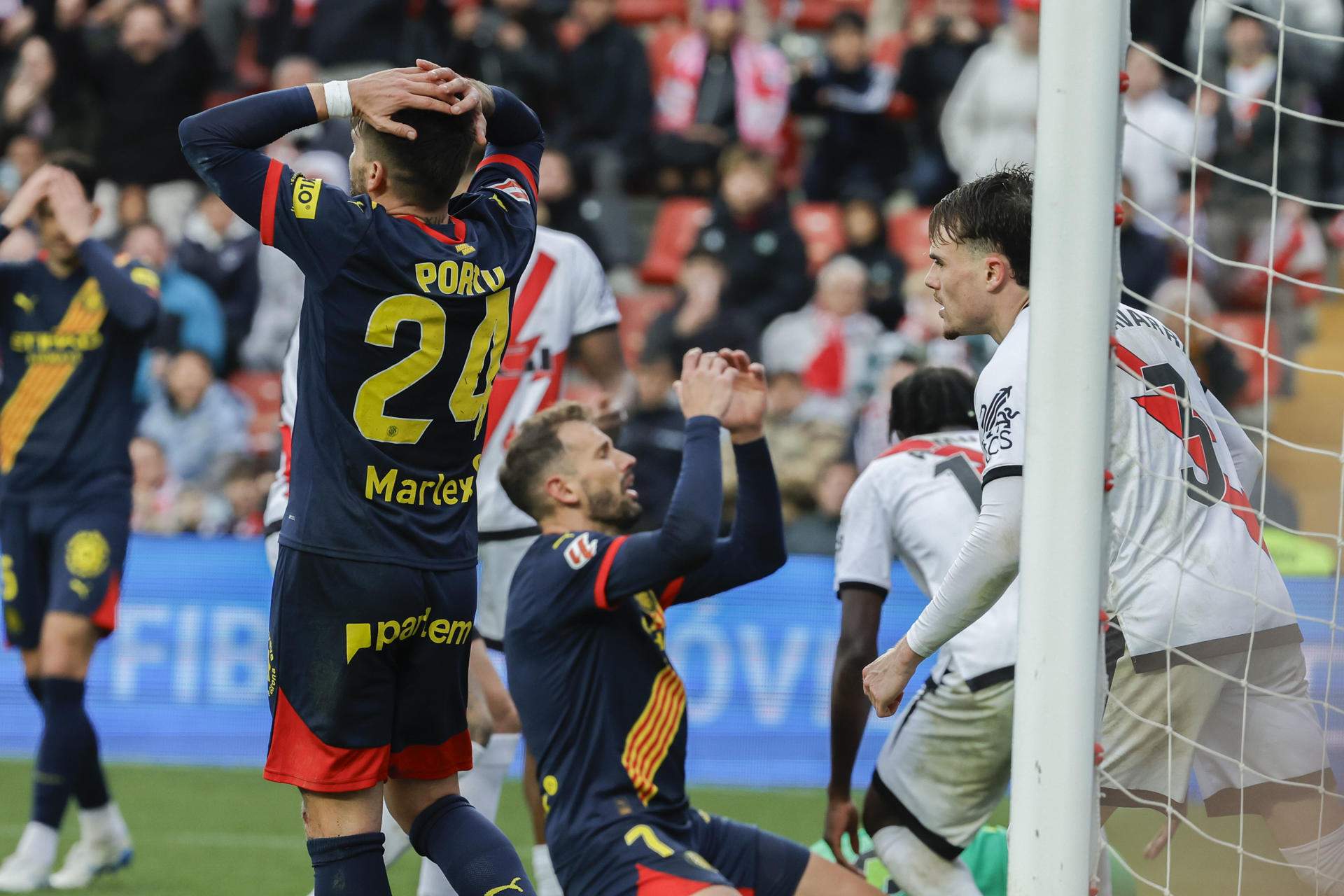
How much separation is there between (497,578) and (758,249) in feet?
20.9

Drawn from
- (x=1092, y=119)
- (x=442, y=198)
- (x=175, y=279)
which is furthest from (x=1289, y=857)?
(x=175, y=279)

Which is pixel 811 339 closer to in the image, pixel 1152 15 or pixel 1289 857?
pixel 1152 15

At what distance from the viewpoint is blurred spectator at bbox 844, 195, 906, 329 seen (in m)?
11.5

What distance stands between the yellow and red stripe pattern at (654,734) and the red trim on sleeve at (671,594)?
0.87 feet

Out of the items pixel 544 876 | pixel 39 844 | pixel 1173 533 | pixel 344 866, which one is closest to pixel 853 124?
pixel 544 876

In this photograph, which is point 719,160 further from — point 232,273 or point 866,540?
point 866,540

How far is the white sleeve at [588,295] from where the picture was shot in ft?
19.5

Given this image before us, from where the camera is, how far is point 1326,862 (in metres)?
3.66

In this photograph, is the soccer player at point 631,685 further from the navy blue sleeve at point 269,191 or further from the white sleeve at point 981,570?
the navy blue sleeve at point 269,191

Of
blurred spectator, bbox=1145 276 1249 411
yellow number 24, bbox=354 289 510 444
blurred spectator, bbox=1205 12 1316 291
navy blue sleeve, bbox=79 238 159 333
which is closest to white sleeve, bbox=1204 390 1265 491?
yellow number 24, bbox=354 289 510 444

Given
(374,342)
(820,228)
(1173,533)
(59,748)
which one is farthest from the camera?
(820,228)

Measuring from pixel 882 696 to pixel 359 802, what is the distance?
1.14 metres

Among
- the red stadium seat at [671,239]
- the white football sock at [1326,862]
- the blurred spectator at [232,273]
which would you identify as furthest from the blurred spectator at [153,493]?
the white football sock at [1326,862]

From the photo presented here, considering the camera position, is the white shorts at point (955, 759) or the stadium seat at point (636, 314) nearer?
the white shorts at point (955, 759)
